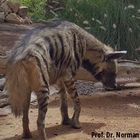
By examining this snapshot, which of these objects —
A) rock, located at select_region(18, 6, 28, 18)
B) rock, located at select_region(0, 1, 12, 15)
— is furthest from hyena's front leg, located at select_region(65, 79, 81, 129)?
rock, located at select_region(18, 6, 28, 18)

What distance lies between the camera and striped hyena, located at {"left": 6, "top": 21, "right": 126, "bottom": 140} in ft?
19.2

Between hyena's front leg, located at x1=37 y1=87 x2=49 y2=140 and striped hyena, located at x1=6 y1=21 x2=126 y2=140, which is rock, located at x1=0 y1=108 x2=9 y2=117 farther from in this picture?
hyena's front leg, located at x1=37 y1=87 x2=49 y2=140

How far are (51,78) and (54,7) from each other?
7.69 meters

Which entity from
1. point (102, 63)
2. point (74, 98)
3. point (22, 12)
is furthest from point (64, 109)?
point (22, 12)

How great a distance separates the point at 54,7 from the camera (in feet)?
45.1

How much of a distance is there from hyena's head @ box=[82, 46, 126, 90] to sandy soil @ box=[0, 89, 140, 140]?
1.80ft

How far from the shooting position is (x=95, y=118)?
7.22 metres

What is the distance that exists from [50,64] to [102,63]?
137 centimetres

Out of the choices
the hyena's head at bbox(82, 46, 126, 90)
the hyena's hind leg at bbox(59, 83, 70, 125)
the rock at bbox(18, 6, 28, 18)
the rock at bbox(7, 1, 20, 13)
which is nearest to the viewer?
the hyena's hind leg at bbox(59, 83, 70, 125)

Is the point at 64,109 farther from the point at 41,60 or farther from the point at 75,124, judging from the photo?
the point at 41,60

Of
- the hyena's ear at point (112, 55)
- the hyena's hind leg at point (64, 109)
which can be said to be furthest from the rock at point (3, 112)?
the hyena's ear at point (112, 55)

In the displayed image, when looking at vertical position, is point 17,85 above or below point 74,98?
above

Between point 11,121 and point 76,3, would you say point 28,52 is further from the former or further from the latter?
point 76,3

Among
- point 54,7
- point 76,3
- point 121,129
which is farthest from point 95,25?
point 121,129
